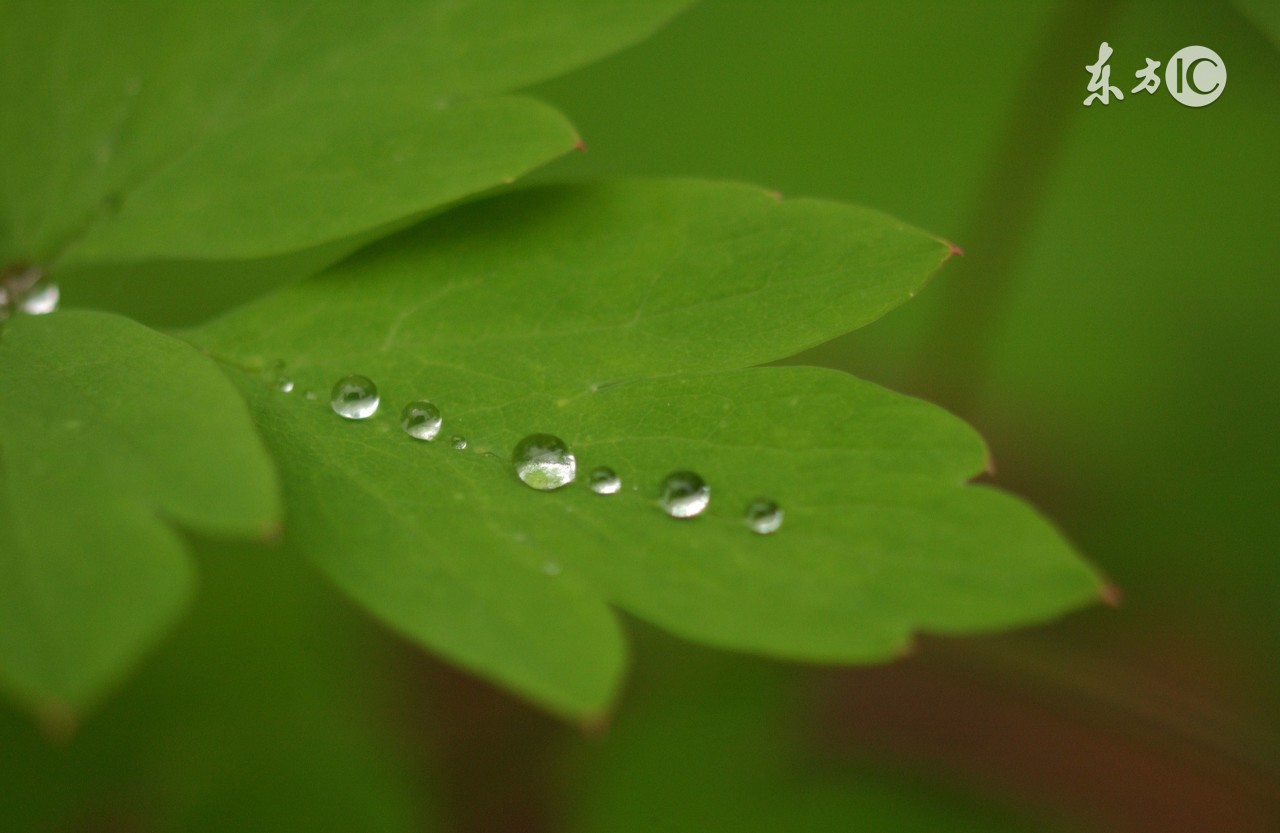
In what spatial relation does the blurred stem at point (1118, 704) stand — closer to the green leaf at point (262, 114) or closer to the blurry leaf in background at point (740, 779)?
the blurry leaf in background at point (740, 779)

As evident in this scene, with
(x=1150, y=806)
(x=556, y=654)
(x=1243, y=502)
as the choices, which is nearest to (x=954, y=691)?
(x=1150, y=806)

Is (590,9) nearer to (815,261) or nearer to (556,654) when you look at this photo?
(815,261)

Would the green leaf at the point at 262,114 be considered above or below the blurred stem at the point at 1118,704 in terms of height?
above

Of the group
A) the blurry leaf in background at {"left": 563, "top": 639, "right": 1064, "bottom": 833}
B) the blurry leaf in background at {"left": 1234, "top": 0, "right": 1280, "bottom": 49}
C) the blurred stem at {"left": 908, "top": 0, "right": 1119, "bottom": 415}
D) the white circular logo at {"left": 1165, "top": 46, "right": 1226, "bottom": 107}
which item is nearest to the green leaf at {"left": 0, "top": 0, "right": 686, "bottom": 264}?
the blurry leaf in background at {"left": 1234, "top": 0, "right": 1280, "bottom": 49}

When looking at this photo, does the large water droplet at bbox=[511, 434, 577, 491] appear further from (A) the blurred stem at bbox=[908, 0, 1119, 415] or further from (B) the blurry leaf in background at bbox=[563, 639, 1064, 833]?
(A) the blurred stem at bbox=[908, 0, 1119, 415]

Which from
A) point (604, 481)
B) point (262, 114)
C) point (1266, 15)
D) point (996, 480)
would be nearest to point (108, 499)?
point (604, 481)

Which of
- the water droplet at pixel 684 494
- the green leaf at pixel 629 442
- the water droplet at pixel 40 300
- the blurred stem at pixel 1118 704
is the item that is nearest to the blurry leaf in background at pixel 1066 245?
the blurred stem at pixel 1118 704
